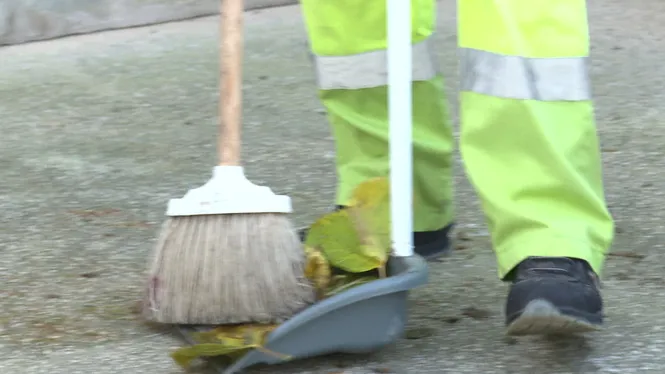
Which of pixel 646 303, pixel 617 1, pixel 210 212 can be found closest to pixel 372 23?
pixel 210 212

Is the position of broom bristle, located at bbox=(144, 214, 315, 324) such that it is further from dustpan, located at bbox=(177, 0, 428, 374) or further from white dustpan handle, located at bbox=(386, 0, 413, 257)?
white dustpan handle, located at bbox=(386, 0, 413, 257)

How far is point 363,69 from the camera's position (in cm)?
205

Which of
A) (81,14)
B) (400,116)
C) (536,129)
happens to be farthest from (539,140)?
(81,14)

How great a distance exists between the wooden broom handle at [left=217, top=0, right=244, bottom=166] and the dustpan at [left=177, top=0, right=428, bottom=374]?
234 millimetres

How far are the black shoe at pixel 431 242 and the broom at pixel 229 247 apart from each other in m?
0.44

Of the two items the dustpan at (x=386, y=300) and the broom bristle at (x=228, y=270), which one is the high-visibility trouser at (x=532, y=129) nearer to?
the dustpan at (x=386, y=300)

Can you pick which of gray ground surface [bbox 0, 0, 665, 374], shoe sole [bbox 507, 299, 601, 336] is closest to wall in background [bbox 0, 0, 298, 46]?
gray ground surface [bbox 0, 0, 665, 374]

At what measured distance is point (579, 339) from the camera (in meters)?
1.70

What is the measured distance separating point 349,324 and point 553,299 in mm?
293

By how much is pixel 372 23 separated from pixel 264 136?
1.11m

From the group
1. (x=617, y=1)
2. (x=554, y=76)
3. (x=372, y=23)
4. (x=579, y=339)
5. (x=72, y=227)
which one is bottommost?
(x=579, y=339)

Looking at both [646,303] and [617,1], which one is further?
[617,1]

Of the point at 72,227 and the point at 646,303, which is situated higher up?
the point at 72,227

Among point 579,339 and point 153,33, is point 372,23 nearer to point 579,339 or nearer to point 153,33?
point 579,339
